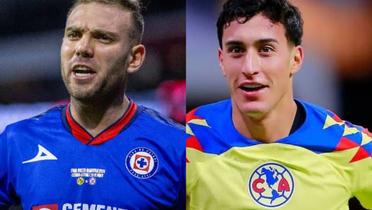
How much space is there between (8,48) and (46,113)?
0.38 meters

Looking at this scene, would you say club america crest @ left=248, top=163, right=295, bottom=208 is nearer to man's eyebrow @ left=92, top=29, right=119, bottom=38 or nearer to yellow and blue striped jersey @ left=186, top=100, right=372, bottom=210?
yellow and blue striped jersey @ left=186, top=100, right=372, bottom=210

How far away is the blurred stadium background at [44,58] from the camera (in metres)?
2.66

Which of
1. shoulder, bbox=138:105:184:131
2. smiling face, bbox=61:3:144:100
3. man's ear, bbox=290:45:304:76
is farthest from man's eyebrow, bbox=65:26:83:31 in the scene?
man's ear, bbox=290:45:304:76

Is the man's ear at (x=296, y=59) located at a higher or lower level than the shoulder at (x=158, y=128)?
higher

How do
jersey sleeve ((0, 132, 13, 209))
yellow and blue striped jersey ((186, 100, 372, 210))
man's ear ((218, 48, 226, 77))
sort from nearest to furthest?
yellow and blue striped jersey ((186, 100, 372, 210)) → man's ear ((218, 48, 226, 77)) → jersey sleeve ((0, 132, 13, 209))

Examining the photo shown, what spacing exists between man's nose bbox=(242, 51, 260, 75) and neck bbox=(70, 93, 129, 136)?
0.60m

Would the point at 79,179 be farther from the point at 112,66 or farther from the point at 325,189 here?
the point at 325,189

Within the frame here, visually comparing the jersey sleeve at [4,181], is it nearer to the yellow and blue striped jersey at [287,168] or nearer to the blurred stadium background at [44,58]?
the blurred stadium background at [44,58]

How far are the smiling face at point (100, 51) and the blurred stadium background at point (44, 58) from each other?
0.08 meters

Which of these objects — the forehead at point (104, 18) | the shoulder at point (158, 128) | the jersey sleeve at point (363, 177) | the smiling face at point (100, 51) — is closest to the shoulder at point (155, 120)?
the shoulder at point (158, 128)

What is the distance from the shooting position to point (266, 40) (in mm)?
2512

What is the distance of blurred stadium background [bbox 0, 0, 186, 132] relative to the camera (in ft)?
8.73

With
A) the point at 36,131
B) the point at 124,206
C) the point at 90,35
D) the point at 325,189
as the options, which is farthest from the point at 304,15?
the point at 36,131

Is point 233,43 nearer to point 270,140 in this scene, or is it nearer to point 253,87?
point 253,87
